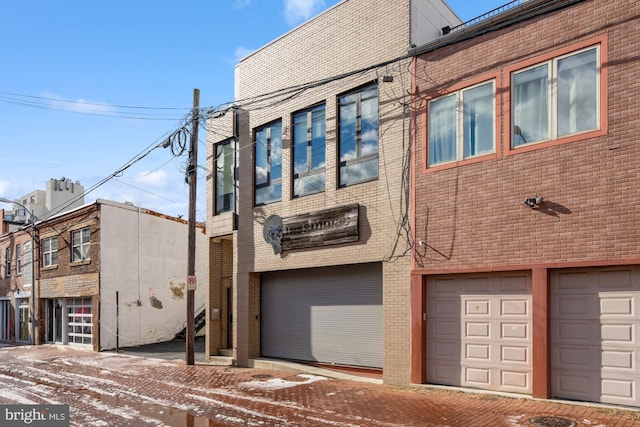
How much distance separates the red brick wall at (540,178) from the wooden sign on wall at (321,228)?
1.99 meters

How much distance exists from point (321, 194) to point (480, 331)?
18.3 ft

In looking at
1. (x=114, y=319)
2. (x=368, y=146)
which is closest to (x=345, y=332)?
(x=368, y=146)

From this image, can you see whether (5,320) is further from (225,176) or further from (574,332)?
(574,332)

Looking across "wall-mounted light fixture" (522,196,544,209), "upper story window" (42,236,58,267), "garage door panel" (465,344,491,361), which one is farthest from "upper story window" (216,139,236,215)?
"upper story window" (42,236,58,267)

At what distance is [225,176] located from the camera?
58.3 feet

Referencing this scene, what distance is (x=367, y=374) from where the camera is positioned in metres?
13.0

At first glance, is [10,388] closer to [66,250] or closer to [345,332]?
[345,332]

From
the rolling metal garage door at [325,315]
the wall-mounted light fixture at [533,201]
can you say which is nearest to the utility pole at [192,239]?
the rolling metal garage door at [325,315]

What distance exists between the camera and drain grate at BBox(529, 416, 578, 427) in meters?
8.12

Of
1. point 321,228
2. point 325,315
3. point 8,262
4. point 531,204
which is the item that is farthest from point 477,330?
point 8,262

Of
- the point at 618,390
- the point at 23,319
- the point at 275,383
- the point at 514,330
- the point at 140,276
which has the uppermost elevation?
the point at 514,330

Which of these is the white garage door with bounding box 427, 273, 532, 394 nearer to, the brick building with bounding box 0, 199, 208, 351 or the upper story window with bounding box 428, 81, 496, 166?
the upper story window with bounding box 428, 81, 496, 166

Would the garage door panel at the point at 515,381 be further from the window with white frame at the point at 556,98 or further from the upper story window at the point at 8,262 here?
the upper story window at the point at 8,262

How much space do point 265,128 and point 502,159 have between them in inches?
319
